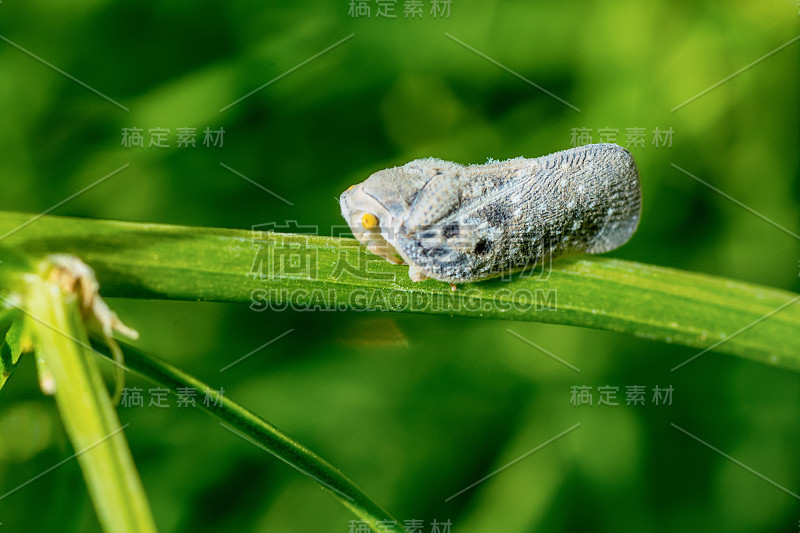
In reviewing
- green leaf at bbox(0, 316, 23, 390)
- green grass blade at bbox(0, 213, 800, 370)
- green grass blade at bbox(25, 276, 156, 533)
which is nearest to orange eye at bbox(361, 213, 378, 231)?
green grass blade at bbox(0, 213, 800, 370)

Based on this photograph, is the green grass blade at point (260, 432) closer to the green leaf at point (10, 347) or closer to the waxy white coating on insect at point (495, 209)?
the green leaf at point (10, 347)

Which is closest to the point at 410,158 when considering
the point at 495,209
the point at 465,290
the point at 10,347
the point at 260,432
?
the point at 495,209

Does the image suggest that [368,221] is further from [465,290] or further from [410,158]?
[410,158]

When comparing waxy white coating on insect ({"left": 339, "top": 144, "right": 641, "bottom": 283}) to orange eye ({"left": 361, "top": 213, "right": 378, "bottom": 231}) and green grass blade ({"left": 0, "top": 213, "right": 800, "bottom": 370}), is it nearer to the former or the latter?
orange eye ({"left": 361, "top": 213, "right": 378, "bottom": 231})

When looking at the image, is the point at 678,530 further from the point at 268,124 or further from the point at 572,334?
the point at 268,124

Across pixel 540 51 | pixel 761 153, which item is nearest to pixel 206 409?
pixel 540 51
